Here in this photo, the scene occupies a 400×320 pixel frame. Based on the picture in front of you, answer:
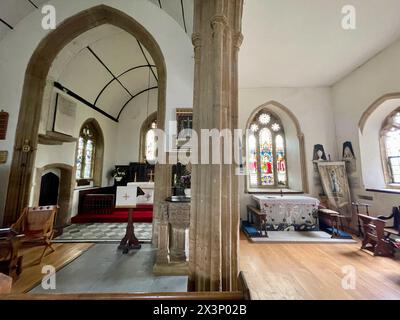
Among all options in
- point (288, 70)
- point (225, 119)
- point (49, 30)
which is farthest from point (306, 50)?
point (49, 30)

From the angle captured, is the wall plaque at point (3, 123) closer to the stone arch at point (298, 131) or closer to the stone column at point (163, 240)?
the stone column at point (163, 240)

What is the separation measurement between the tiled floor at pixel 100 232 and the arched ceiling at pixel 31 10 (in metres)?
4.48

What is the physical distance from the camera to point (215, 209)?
1.41m

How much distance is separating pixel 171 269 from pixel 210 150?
6.56 ft

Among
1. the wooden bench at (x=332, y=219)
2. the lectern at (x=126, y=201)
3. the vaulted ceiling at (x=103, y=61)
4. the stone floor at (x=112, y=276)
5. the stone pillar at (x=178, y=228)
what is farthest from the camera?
the wooden bench at (x=332, y=219)

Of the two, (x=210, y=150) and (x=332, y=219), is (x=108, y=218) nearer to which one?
(x=210, y=150)

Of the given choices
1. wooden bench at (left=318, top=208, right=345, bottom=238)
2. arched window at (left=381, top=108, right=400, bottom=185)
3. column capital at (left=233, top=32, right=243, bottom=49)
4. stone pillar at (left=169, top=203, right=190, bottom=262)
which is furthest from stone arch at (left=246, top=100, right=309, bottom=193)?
stone pillar at (left=169, top=203, right=190, bottom=262)

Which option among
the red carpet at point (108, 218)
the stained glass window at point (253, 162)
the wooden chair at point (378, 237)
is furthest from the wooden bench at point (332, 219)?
the red carpet at point (108, 218)

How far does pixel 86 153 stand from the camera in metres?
6.33

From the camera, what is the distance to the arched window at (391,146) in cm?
436

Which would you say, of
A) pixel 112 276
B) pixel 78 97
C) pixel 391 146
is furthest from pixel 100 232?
pixel 391 146

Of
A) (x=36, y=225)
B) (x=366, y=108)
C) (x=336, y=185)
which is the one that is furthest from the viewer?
(x=336, y=185)

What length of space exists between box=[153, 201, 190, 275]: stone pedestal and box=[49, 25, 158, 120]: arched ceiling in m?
4.26

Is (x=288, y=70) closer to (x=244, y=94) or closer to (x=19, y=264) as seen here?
(x=244, y=94)
